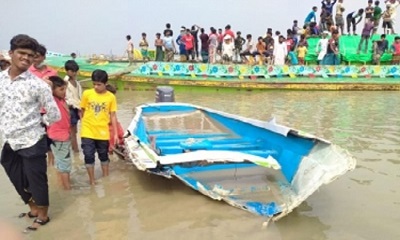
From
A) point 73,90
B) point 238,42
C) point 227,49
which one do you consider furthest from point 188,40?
point 73,90

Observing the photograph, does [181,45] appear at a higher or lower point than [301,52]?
higher

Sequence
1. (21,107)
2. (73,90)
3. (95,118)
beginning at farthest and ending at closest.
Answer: (73,90)
(95,118)
(21,107)

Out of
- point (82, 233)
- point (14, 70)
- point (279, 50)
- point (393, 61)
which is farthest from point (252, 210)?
point (393, 61)

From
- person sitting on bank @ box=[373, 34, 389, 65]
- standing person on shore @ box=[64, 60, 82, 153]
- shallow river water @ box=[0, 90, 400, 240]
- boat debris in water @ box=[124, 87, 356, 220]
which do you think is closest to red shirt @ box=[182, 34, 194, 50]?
person sitting on bank @ box=[373, 34, 389, 65]

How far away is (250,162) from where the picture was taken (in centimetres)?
402

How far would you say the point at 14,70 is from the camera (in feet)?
11.0

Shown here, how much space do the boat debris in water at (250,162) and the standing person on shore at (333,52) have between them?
34.7ft

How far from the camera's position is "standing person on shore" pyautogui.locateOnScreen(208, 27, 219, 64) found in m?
15.6

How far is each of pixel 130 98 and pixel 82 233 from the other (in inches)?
392

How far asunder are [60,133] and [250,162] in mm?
2027

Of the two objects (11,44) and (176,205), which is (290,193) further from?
(11,44)

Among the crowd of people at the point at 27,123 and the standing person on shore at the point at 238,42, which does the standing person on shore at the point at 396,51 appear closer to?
the standing person on shore at the point at 238,42

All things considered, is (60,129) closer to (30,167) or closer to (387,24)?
(30,167)

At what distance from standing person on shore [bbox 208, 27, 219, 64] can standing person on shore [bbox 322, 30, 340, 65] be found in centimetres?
431
